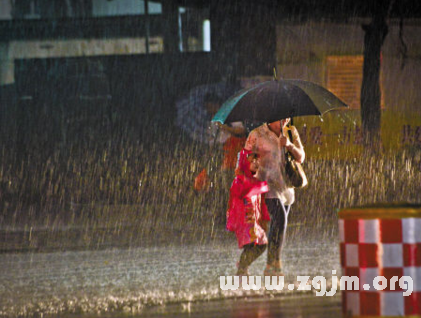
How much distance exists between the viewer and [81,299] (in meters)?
8.27

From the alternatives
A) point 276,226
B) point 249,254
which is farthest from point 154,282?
point 276,226

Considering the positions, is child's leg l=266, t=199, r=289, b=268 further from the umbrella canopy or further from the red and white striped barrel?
the red and white striped barrel

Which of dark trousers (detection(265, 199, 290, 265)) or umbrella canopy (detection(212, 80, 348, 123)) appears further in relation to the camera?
umbrella canopy (detection(212, 80, 348, 123))

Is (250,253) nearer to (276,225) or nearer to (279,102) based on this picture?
(276,225)

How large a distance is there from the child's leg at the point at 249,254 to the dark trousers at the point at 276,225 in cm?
9

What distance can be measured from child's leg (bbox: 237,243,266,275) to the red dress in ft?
0.26

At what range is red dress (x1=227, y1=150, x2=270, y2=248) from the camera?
853 cm

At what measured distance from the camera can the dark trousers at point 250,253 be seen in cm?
868

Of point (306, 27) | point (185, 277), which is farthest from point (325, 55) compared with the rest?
point (185, 277)

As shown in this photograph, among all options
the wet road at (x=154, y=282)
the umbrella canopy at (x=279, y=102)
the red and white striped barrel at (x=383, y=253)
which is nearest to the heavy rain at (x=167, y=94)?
the wet road at (x=154, y=282)

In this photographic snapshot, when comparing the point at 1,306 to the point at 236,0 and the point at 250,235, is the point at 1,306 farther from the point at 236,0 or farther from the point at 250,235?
the point at 236,0

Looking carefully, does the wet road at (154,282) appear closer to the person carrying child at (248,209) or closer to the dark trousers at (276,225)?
the dark trousers at (276,225)

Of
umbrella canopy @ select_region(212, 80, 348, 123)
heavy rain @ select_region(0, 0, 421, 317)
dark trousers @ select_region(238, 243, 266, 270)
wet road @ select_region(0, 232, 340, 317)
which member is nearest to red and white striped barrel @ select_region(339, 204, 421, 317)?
wet road @ select_region(0, 232, 340, 317)

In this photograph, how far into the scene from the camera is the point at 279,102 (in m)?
8.81
